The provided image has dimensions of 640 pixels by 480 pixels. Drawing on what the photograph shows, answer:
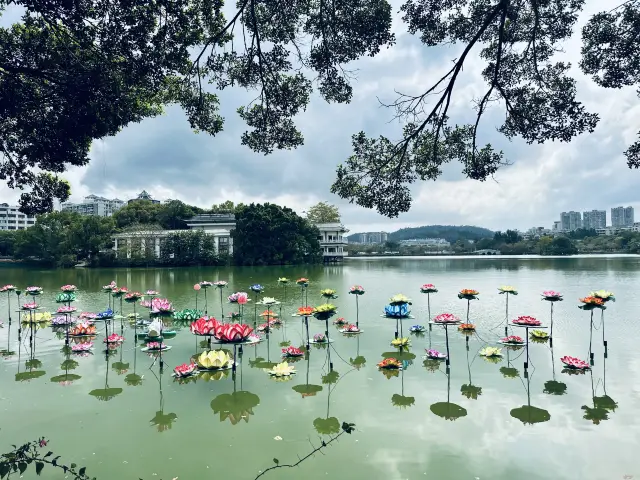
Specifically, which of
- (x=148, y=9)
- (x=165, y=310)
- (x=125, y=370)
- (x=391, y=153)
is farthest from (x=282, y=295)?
(x=148, y=9)

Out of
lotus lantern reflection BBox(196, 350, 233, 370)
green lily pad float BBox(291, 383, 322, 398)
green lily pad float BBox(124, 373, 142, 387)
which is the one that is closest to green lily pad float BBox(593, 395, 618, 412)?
green lily pad float BBox(291, 383, 322, 398)

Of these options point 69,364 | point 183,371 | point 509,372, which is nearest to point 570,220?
point 509,372

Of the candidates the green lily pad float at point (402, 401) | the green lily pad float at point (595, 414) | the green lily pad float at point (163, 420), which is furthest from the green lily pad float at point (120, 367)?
the green lily pad float at point (595, 414)

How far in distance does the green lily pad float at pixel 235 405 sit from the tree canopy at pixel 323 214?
5907cm

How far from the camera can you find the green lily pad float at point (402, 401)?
5188 mm

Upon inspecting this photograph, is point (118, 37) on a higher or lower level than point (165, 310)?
higher

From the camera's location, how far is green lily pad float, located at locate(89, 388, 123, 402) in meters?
5.53

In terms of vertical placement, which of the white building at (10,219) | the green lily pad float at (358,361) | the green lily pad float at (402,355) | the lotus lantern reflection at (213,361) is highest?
the white building at (10,219)

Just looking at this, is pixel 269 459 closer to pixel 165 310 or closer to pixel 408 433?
pixel 408 433

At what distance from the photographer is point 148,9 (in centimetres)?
538

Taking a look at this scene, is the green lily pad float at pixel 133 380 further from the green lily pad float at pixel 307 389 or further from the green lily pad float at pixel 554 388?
the green lily pad float at pixel 554 388

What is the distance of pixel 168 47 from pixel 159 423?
4.69m

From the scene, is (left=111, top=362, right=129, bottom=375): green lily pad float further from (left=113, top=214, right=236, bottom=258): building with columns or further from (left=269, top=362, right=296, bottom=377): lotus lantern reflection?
(left=113, top=214, right=236, bottom=258): building with columns

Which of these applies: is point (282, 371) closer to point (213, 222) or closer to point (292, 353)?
point (292, 353)
